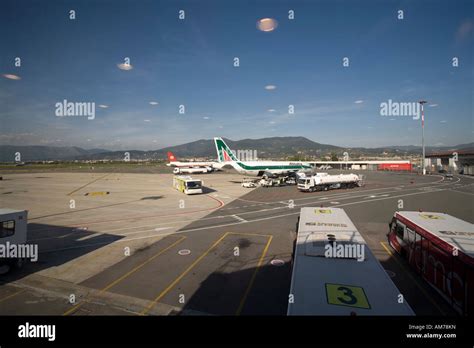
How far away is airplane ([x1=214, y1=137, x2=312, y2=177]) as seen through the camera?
60.0 metres

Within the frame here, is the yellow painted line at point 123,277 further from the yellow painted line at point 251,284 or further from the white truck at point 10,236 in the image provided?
the yellow painted line at point 251,284

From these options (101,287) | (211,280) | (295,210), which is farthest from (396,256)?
(101,287)

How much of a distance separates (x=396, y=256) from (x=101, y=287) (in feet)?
59.4

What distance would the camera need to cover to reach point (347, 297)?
6766mm

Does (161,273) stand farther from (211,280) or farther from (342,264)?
(342,264)

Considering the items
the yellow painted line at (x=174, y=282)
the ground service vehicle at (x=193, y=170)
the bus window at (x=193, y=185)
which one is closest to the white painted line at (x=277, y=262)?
the yellow painted line at (x=174, y=282)

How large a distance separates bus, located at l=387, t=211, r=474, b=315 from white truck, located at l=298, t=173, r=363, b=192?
30368 mm

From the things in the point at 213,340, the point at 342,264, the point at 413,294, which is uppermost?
the point at 213,340

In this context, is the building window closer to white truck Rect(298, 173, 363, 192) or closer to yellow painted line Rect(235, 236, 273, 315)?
yellow painted line Rect(235, 236, 273, 315)

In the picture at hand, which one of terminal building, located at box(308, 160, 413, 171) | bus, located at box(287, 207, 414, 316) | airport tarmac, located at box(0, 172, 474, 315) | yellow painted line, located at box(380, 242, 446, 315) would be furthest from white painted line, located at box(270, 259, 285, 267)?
terminal building, located at box(308, 160, 413, 171)

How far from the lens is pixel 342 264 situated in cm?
869

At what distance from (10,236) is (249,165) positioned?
49257mm

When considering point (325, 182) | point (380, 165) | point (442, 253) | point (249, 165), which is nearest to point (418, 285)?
point (442, 253)

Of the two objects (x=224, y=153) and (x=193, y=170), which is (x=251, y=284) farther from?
(x=193, y=170)
